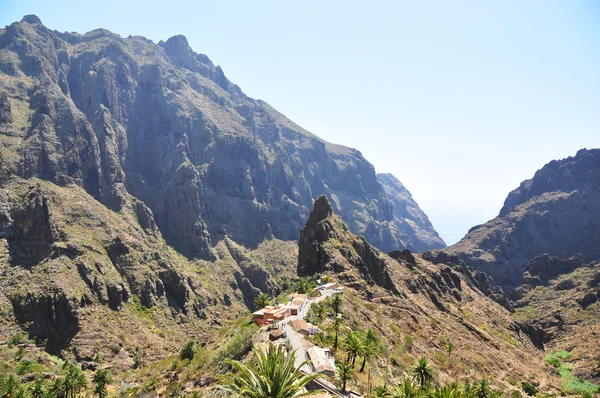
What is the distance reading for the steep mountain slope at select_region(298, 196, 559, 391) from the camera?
3017 inches

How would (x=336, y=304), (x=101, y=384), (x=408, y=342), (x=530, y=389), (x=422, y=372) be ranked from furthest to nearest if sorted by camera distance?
(x=530, y=389) < (x=408, y=342) < (x=336, y=304) < (x=101, y=384) < (x=422, y=372)

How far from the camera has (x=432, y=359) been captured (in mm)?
75312

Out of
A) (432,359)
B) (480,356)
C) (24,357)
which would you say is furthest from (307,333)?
(24,357)

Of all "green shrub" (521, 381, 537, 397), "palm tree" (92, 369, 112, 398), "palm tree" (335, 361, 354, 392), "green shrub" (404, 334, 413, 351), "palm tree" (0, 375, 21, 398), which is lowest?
"green shrub" (521, 381, 537, 397)

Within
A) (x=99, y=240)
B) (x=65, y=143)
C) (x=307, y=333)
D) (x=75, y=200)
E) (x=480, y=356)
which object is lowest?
(x=480, y=356)

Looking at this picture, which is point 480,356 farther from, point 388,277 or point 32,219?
point 32,219

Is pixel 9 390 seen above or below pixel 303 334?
below

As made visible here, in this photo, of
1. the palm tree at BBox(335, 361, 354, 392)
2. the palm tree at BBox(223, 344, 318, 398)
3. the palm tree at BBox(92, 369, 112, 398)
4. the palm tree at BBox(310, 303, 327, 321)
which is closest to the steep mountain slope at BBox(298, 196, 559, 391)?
the palm tree at BBox(310, 303, 327, 321)

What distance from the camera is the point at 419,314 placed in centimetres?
9994

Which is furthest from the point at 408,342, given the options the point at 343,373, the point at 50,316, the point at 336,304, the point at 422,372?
the point at 50,316

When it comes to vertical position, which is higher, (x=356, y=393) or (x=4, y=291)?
(x=4, y=291)

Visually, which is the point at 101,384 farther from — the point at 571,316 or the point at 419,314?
the point at 571,316

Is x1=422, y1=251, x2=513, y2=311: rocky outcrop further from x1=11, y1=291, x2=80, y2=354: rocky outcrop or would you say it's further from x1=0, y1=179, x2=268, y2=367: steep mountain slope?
x1=11, y1=291, x2=80, y2=354: rocky outcrop

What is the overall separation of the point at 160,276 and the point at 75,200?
151 ft
